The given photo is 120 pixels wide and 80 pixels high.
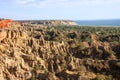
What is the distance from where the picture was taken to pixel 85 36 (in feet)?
361

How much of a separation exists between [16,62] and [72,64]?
9.18m

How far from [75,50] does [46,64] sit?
19805 mm

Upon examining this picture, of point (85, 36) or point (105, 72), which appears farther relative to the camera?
point (85, 36)

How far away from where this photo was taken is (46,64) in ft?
185

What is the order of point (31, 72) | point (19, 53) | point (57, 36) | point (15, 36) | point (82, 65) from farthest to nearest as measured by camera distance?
point (57, 36)
point (15, 36)
point (19, 53)
point (82, 65)
point (31, 72)

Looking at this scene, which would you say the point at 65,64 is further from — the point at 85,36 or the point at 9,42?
the point at 85,36

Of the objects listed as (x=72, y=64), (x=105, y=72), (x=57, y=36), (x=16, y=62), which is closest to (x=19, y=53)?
(x=16, y=62)

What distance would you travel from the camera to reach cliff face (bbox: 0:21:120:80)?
47.2 m

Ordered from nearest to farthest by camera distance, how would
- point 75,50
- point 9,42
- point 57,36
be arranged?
1. point 9,42
2. point 75,50
3. point 57,36

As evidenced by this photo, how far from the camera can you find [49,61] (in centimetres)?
5678

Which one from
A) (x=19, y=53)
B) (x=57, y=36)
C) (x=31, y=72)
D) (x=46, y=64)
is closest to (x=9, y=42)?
(x=19, y=53)

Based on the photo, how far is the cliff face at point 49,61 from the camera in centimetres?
4722

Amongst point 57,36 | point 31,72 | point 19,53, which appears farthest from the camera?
point 57,36

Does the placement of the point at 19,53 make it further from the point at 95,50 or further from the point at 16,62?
the point at 95,50
